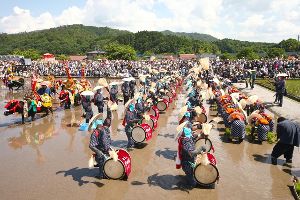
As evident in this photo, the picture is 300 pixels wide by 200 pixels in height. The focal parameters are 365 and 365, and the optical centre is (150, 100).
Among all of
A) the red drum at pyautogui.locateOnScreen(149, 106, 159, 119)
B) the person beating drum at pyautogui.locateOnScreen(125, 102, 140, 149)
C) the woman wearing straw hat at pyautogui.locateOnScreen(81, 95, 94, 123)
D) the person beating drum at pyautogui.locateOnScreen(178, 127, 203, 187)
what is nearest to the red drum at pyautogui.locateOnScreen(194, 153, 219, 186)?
the person beating drum at pyautogui.locateOnScreen(178, 127, 203, 187)

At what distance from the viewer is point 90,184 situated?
33.6ft

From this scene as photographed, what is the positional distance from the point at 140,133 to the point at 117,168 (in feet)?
11.1

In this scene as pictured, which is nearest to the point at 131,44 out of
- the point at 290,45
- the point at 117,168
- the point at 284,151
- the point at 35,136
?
the point at 290,45

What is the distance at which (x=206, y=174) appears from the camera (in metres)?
9.66

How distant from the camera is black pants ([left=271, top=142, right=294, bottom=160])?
11594mm

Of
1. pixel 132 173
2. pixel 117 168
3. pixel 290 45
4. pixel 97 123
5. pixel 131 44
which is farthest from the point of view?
pixel 131 44

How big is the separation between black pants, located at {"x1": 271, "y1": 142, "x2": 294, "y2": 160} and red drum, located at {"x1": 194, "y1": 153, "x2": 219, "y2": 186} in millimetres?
3102

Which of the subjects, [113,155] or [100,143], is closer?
[113,155]

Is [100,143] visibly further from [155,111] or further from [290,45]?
[290,45]

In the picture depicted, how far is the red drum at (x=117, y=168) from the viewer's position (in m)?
10.2

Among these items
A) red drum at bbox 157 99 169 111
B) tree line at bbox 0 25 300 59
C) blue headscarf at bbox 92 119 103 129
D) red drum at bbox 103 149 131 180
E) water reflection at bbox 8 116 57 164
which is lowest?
water reflection at bbox 8 116 57 164

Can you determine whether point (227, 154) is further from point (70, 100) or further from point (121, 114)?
point (70, 100)

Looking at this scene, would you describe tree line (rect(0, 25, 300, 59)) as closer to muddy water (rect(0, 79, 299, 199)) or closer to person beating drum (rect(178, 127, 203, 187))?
muddy water (rect(0, 79, 299, 199))

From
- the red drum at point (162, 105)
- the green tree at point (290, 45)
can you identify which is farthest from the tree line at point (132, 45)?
the red drum at point (162, 105)
